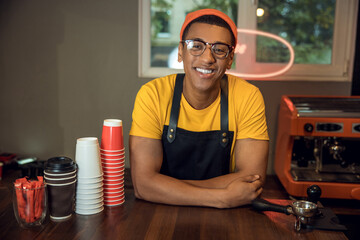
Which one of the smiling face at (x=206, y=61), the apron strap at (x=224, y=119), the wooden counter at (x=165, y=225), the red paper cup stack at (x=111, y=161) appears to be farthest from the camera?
the apron strap at (x=224, y=119)

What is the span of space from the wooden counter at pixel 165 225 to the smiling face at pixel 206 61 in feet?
2.12

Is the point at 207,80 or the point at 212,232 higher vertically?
the point at 207,80

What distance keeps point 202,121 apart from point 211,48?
379 millimetres

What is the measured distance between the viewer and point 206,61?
5.45 ft

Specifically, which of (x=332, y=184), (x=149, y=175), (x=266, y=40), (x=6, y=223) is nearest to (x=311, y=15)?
(x=266, y=40)

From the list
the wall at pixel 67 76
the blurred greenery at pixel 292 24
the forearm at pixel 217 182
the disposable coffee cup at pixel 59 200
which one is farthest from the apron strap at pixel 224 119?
the blurred greenery at pixel 292 24

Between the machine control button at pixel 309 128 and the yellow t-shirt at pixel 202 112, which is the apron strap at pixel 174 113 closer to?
the yellow t-shirt at pixel 202 112

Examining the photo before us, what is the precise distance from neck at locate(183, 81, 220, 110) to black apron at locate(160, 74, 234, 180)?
0.04 m

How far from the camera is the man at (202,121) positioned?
1.63 meters

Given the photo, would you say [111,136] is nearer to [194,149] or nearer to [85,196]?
[85,196]

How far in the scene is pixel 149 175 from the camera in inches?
60.7

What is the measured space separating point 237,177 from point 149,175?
16.0 inches

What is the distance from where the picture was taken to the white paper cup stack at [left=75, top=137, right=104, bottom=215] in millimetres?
1280

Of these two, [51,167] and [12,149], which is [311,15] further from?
[12,149]
